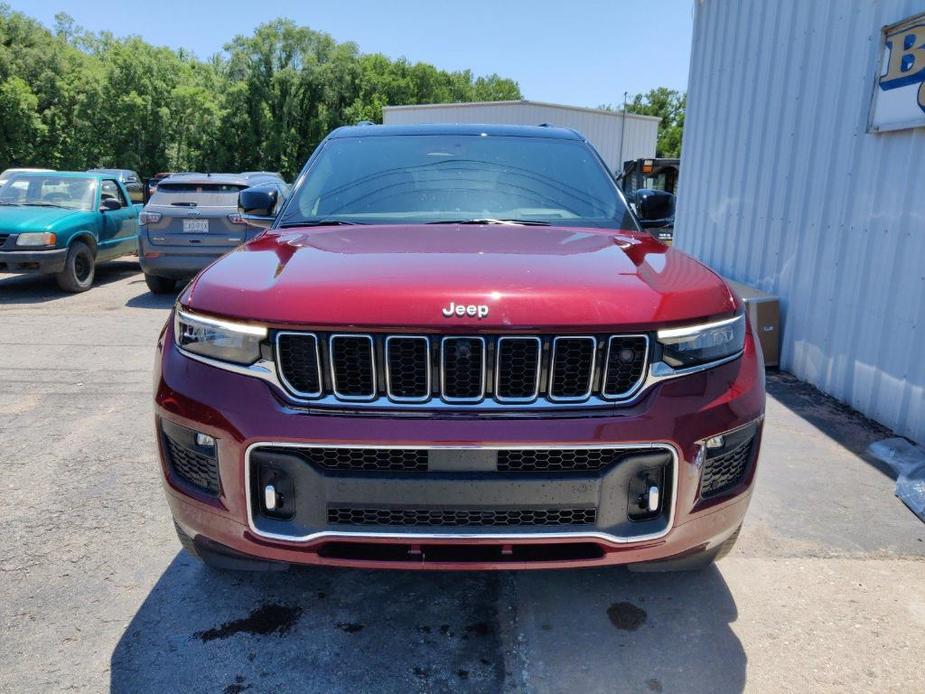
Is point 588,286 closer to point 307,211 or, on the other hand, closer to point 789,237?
point 307,211

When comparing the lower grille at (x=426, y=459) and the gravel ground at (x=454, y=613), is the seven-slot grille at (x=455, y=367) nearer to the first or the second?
the lower grille at (x=426, y=459)

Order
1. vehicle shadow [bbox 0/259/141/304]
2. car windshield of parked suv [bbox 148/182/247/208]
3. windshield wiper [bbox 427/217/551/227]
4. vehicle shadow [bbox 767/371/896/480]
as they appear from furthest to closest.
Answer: vehicle shadow [bbox 0/259/141/304], car windshield of parked suv [bbox 148/182/247/208], vehicle shadow [bbox 767/371/896/480], windshield wiper [bbox 427/217/551/227]

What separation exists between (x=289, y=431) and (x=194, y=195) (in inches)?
329

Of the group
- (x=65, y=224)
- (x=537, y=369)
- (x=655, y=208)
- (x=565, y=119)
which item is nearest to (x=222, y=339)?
(x=537, y=369)

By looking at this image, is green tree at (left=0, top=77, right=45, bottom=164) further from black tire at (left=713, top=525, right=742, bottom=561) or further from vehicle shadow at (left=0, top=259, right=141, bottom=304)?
black tire at (left=713, top=525, right=742, bottom=561)

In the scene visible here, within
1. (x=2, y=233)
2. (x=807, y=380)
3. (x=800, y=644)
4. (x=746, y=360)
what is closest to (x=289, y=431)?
(x=746, y=360)

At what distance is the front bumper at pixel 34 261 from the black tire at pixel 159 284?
109cm

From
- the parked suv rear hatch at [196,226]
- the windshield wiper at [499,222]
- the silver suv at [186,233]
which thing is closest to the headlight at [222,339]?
the windshield wiper at [499,222]

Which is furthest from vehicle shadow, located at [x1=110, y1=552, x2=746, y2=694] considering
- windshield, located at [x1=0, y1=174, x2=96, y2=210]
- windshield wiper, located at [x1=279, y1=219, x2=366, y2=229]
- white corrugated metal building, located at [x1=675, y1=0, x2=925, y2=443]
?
windshield, located at [x1=0, y1=174, x2=96, y2=210]

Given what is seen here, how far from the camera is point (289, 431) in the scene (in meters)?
1.96

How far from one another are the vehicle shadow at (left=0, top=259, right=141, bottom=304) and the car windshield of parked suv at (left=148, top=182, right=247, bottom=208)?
198 centimetres

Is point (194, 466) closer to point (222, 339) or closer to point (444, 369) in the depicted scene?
point (222, 339)

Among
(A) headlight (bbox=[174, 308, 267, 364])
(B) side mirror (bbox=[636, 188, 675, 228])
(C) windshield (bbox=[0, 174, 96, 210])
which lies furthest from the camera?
(C) windshield (bbox=[0, 174, 96, 210])

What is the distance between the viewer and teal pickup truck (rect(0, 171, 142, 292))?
907 cm
